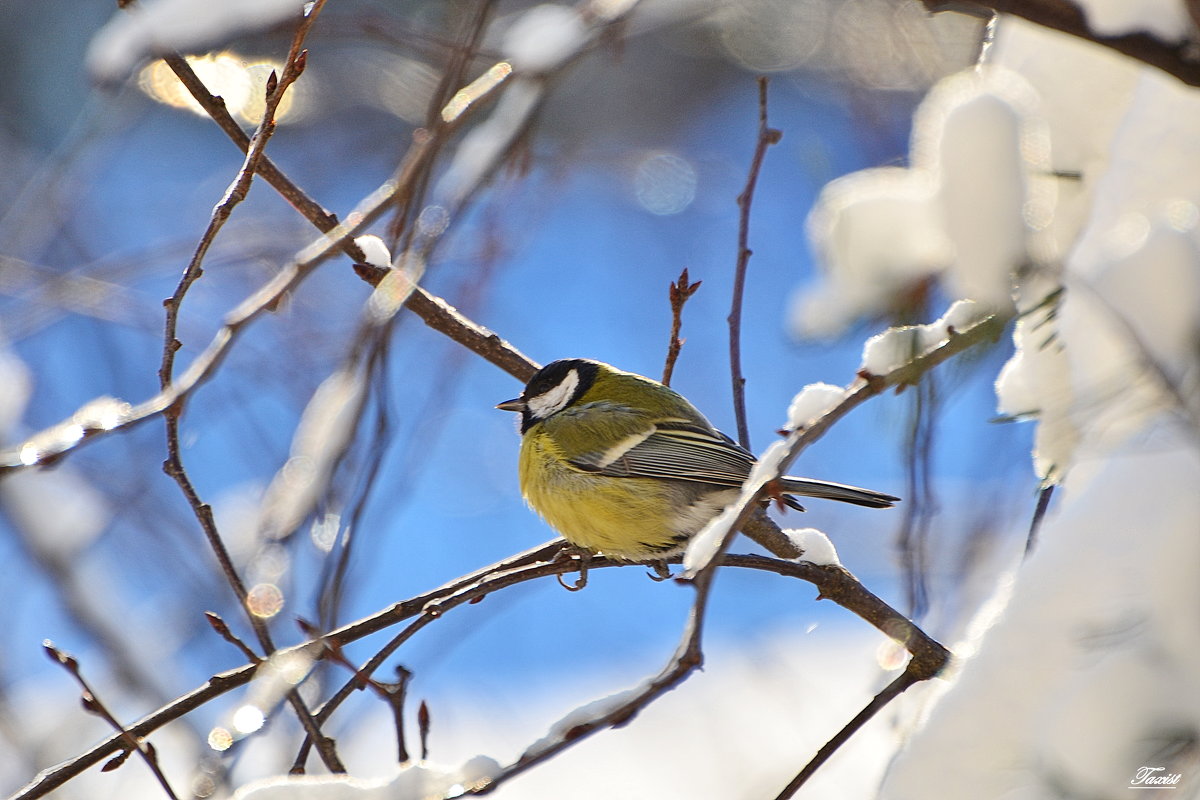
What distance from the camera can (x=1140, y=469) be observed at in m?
1.06

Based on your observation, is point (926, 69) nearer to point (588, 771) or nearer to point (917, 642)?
point (917, 642)

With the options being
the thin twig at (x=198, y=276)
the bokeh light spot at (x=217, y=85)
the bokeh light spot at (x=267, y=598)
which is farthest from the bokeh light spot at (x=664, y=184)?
the thin twig at (x=198, y=276)

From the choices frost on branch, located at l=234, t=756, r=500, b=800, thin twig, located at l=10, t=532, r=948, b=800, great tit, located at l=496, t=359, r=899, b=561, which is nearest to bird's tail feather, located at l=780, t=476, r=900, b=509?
great tit, located at l=496, t=359, r=899, b=561

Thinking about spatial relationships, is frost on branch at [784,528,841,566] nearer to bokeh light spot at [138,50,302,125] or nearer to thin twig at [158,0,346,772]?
thin twig at [158,0,346,772]

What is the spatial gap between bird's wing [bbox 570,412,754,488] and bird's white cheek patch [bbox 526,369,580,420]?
12.0 inches

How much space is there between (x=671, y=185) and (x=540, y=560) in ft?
16.0

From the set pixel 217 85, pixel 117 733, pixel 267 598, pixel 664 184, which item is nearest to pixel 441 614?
pixel 117 733

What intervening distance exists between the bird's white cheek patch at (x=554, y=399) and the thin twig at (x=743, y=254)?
0.99 m

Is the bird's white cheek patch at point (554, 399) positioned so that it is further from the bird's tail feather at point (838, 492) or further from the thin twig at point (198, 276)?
the thin twig at point (198, 276)

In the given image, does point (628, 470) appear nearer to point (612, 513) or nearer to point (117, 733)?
point (612, 513)

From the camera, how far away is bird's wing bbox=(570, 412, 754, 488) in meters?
3.02

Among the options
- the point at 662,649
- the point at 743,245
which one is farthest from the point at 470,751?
the point at 743,245

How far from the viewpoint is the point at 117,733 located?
1812 millimetres

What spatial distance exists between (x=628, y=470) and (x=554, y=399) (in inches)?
19.6
